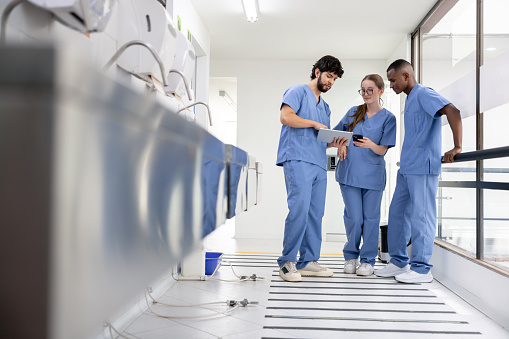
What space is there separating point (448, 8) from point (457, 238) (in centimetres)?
186

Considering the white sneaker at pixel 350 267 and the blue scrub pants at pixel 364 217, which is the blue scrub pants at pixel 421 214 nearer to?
the blue scrub pants at pixel 364 217

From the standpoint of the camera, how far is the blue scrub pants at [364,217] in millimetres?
3416

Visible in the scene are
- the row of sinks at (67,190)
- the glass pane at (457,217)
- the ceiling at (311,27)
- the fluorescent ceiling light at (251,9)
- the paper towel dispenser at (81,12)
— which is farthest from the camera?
the ceiling at (311,27)

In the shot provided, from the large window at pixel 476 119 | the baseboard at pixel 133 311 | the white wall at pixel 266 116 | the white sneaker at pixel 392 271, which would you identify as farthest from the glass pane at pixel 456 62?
the baseboard at pixel 133 311

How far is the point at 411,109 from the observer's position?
10.4 feet

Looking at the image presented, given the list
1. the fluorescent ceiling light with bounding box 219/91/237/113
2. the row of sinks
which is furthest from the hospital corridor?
the fluorescent ceiling light with bounding box 219/91/237/113

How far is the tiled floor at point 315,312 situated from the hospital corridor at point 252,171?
2 centimetres

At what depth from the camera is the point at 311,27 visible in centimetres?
471

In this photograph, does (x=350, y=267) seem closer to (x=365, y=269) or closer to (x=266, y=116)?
(x=365, y=269)

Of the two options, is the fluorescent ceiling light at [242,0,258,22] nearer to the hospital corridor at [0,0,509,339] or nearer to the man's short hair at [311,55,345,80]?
the hospital corridor at [0,0,509,339]

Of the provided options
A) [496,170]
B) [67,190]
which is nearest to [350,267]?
[496,170]

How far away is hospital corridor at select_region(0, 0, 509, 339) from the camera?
0.35 metres

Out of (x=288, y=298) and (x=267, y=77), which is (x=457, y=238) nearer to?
(x=288, y=298)

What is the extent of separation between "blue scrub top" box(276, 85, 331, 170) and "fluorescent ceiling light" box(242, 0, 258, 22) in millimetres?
1073
